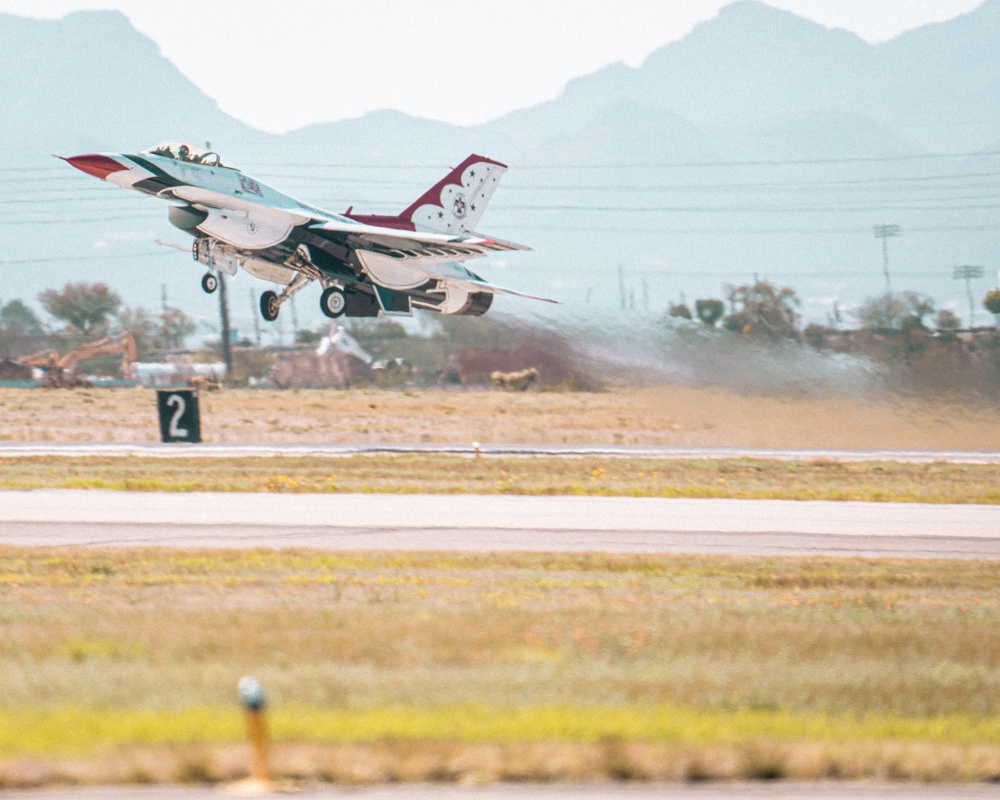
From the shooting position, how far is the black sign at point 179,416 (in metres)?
37.7

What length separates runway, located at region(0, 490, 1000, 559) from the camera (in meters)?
20.3

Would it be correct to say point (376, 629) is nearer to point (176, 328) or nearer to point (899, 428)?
point (899, 428)

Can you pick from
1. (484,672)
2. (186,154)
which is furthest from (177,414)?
(484,672)

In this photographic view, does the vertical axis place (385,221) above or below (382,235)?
above

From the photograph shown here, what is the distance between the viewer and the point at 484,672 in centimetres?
1110

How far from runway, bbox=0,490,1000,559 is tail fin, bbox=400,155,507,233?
15.1 meters

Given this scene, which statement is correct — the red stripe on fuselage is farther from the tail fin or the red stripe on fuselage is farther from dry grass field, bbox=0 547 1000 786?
dry grass field, bbox=0 547 1000 786

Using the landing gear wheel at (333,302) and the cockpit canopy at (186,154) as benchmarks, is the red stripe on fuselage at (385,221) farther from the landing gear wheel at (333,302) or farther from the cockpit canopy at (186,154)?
the cockpit canopy at (186,154)

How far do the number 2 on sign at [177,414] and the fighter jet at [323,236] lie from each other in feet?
14.1

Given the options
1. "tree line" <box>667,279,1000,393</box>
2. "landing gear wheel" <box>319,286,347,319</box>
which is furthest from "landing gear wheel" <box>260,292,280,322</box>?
"tree line" <box>667,279,1000,393</box>

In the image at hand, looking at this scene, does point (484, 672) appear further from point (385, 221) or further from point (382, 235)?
point (385, 221)

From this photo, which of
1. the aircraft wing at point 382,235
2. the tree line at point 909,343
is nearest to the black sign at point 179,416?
the aircraft wing at point 382,235

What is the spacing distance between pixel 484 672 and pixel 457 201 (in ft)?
99.0

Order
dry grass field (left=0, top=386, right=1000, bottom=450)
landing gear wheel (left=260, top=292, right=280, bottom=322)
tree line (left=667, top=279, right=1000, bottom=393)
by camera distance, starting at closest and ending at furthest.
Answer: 1. landing gear wheel (left=260, top=292, right=280, bottom=322)
2. tree line (left=667, top=279, right=1000, bottom=393)
3. dry grass field (left=0, top=386, right=1000, bottom=450)
